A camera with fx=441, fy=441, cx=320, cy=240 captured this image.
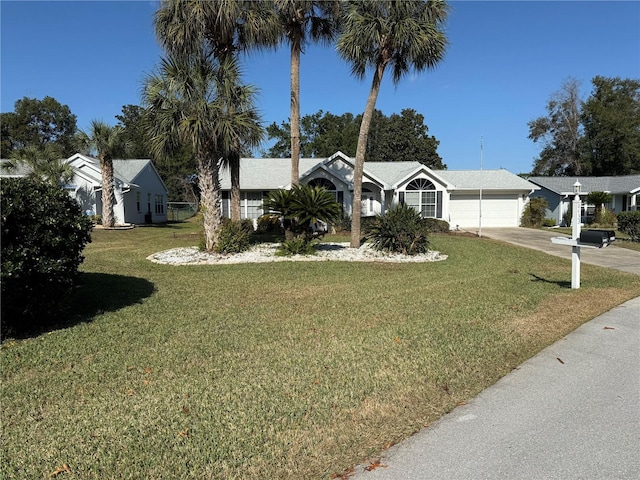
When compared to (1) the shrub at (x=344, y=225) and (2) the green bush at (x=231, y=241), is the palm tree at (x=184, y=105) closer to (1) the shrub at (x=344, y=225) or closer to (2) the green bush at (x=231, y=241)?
(2) the green bush at (x=231, y=241)

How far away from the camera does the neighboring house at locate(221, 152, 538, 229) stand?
969 inches

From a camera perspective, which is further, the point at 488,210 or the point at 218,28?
the point at 488,210

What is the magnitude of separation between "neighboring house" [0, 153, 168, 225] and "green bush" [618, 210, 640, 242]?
91.0ft

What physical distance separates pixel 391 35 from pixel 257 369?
13.0 metres

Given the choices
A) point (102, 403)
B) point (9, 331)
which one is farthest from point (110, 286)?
point (102, 403)

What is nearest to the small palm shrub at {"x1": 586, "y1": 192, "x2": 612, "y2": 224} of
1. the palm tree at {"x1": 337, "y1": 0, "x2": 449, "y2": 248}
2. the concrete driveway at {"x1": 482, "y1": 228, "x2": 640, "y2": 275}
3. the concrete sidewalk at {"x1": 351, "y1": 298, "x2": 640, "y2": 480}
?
the concrete driveway at {"x1": 482, "y1": 228, "x2": 640, "y2": 275}

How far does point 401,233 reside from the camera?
14.2 metres

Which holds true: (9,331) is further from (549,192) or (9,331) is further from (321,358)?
(549,192)

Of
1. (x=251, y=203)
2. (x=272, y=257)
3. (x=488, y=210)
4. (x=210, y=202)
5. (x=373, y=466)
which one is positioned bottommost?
(x=373, y=466)

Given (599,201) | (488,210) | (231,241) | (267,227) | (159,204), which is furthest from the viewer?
(159,204)

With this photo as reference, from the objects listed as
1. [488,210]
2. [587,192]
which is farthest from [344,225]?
[587,192]

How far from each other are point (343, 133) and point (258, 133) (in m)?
39.4

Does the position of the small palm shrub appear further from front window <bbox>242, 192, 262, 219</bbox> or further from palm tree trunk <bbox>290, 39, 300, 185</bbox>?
palm tree trunk <bbox>290, 39, 300, 185</bbox>

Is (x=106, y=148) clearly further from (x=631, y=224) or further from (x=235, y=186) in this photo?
(x=631, y=224)
